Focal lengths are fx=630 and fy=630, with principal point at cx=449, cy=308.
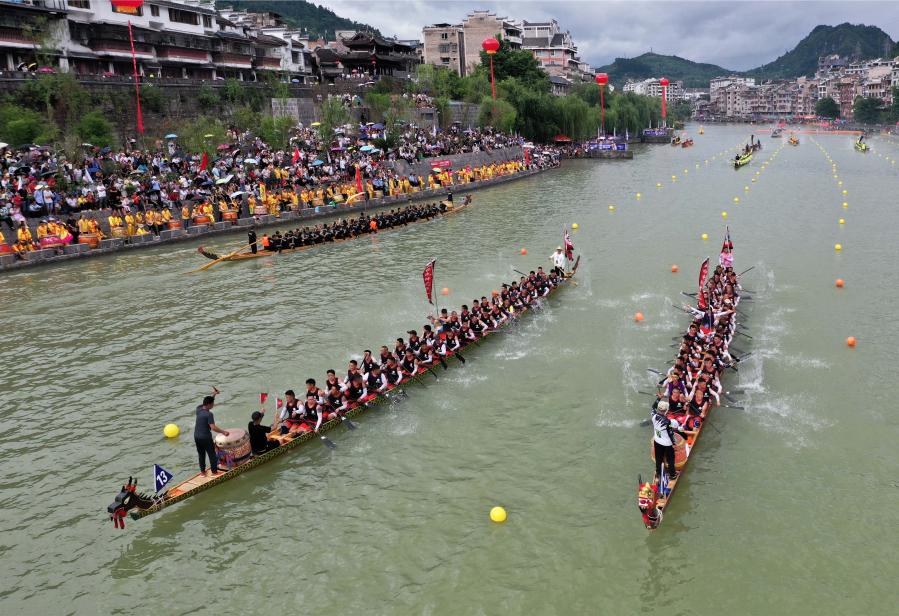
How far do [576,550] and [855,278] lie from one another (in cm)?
1853

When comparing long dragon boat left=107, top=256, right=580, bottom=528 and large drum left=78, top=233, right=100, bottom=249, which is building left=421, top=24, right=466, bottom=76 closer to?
large drum left=78, top=233, right=100, bottom=249

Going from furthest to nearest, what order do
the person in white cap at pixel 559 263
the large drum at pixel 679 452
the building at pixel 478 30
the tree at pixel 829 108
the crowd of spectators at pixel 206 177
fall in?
the tree at pixel 829 108 → the building at pixel 478 30 → the crowd of spectators at pixel 206 177 → the person in white cap at pixel 559 263 → the large drum at pixel 679 452

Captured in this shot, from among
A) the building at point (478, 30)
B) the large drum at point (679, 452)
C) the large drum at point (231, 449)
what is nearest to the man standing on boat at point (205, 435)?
the large drum at point (231, 449)

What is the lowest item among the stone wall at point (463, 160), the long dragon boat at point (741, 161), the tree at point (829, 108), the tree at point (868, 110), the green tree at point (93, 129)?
the long dragon boat at point (741, 161)

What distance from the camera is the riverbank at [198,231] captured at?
86.3 feet

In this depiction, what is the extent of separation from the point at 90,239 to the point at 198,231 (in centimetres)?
502

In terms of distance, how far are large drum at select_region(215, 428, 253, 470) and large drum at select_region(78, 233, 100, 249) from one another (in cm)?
2083

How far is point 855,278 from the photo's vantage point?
22328mm

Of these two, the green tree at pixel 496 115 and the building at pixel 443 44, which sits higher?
the building at pixel 443 44

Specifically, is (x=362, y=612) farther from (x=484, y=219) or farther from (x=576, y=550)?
(x=484, y=219)

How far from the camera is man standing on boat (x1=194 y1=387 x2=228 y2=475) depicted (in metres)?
10.8

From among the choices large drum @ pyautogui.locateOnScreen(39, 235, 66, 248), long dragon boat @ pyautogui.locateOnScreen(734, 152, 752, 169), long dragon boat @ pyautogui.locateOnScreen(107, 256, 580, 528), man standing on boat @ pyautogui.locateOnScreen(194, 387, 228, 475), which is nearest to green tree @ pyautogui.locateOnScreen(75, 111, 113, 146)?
large drum @ pyautogui.locateOnScreen(39, 235, 66, 248)

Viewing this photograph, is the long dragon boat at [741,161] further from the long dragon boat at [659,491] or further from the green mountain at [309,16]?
the green mountain at [309,16]

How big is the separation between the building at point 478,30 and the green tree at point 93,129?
237 feet
